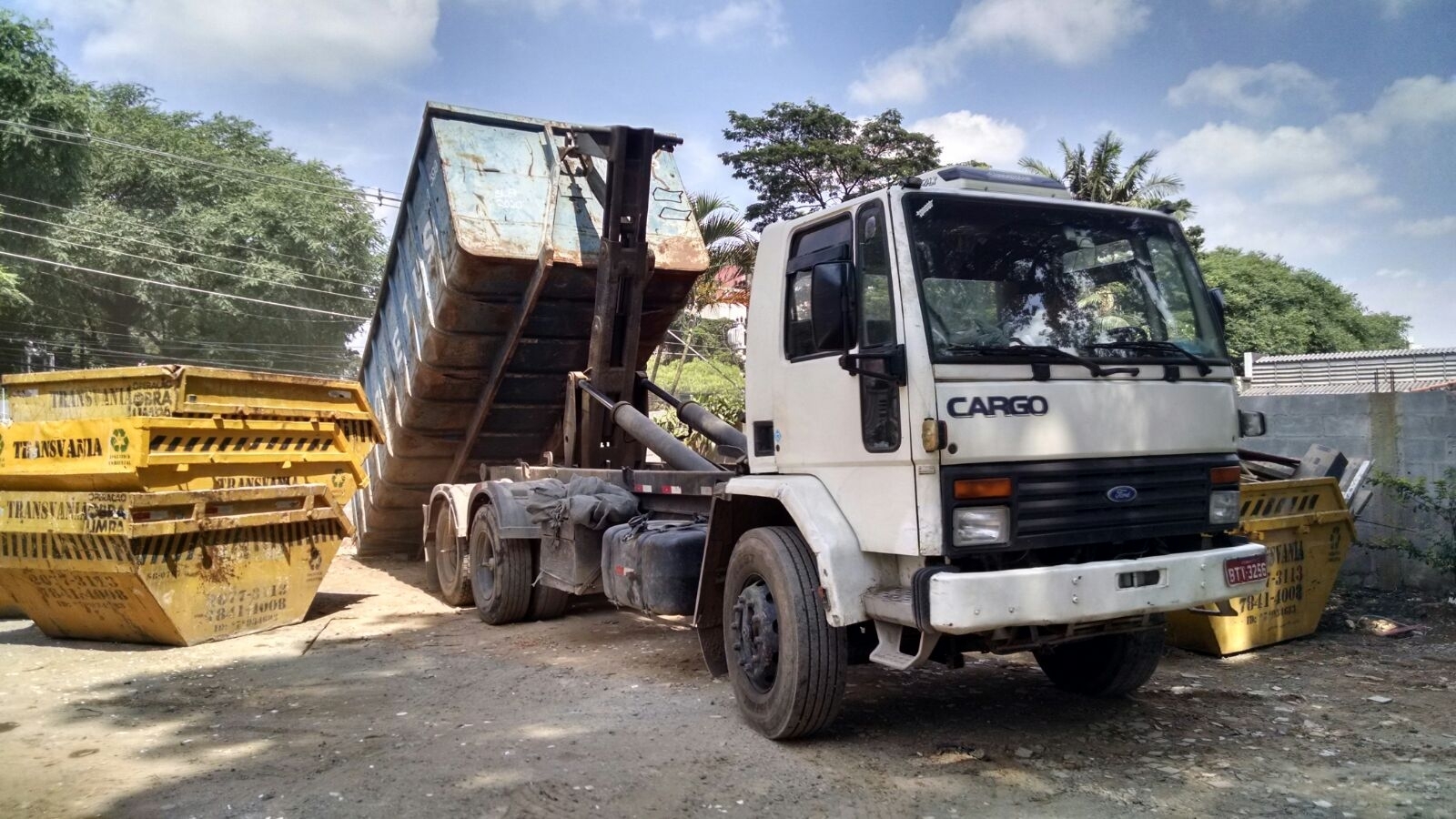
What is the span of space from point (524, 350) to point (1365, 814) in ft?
21.5

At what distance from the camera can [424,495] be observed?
1045 centimetres

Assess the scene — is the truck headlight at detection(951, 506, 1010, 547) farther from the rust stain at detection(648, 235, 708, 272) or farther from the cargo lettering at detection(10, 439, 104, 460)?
the cargo lettering at detection(10, 439, 104, 460)

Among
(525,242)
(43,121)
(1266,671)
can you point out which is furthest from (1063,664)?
(43,121)

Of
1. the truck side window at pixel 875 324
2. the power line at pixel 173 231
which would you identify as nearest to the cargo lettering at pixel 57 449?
the truck side window at pixel 875 324

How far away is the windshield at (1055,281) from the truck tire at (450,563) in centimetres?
540

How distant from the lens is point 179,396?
698 centimetres

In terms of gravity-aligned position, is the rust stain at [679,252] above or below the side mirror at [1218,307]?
above

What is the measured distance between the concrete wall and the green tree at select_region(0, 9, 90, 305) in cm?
2272

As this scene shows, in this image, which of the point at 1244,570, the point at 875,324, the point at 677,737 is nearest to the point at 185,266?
the point at 677,737

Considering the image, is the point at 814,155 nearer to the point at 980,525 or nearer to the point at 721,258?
the point at 721,258

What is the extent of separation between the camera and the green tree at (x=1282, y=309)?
3400 cm

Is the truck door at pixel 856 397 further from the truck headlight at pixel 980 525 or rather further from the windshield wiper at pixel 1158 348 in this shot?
the windshield wiper at pixel 1158 348

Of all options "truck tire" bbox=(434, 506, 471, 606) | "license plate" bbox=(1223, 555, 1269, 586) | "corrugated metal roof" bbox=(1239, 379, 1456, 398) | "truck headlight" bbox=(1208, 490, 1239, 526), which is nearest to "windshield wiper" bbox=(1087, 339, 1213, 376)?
"truck headlight" bbox=(1208, 490, 1239, 526)

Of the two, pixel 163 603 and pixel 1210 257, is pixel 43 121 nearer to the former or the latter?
pixel 163 603
